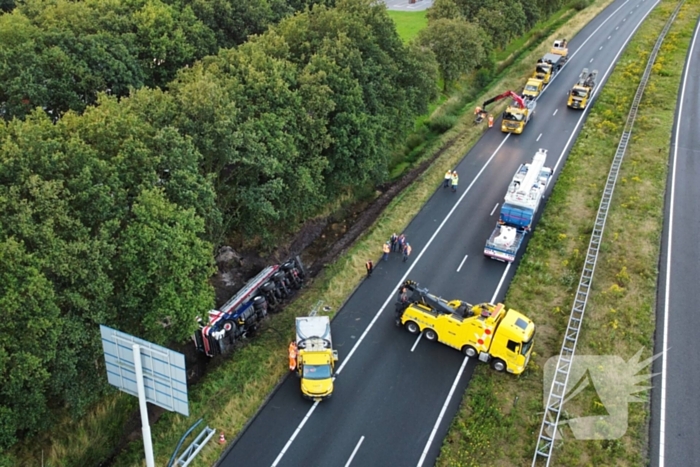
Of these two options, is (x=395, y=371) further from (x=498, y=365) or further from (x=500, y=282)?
(x=500, y=282)

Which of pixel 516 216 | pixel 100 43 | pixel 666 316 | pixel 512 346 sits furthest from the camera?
pixel 100 43

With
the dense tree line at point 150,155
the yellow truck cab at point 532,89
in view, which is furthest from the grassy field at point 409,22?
the dense tree line at point 150,155

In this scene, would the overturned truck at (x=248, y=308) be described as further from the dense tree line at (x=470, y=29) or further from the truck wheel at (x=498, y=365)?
the dense tree line at (x=470, y=29)

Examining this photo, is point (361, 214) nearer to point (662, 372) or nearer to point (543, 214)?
point (543, 214)

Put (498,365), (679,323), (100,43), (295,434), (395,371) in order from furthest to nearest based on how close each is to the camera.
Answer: (100,43) → (679,323) → (395,371) → (498,365) → (295,434)

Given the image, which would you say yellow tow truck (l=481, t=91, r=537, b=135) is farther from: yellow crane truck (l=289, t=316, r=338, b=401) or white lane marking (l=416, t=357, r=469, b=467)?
yellow crane truck (l=289, t=316, r=338, b=401)

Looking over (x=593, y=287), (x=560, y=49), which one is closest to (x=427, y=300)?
(x=593, y=287)

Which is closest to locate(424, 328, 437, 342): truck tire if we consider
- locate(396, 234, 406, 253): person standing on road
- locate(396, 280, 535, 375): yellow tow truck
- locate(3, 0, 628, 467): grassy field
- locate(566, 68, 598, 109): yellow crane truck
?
locate(396, 280, 535, 375): yellow tow truck
